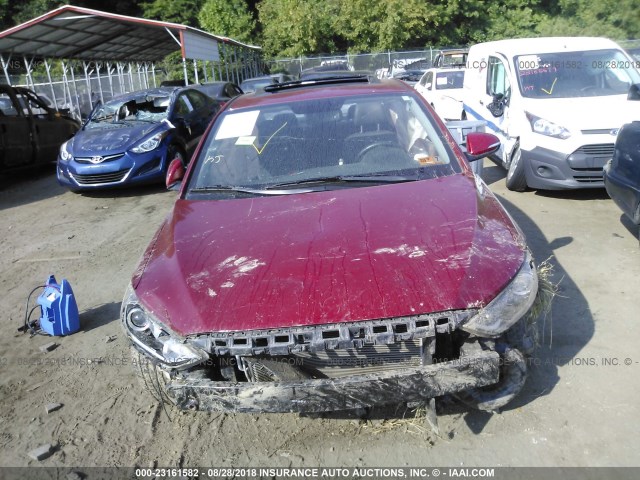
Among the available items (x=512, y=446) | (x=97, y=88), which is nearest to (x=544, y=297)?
(x=512, y=446)

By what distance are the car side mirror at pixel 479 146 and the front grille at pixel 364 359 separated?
75.0 inches

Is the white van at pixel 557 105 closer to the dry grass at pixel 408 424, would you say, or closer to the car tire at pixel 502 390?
the car tire at pixel 502 390

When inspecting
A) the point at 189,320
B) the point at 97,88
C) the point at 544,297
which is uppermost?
the point at 189,320

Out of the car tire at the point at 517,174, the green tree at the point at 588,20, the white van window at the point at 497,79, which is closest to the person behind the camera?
the car tire at the point at 517,174

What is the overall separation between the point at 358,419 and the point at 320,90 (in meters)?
2.52

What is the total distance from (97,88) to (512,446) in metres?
23.9

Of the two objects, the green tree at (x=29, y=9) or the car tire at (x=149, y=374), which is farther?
the green tree at (x=29, y=9)

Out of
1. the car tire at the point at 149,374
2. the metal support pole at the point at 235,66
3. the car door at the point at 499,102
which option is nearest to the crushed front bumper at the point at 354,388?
the car tire at the point at 149,374

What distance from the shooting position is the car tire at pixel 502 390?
2.64m

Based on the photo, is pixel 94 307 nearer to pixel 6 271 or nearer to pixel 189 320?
pixel 6 271

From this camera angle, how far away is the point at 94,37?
1830 cm

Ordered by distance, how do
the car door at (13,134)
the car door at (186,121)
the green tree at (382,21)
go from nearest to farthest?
the car door at (186,121) < the car door at (13,134) < the green tree at (382,21)

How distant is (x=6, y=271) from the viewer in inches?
228

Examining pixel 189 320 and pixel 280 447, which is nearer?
pixel 189 320
